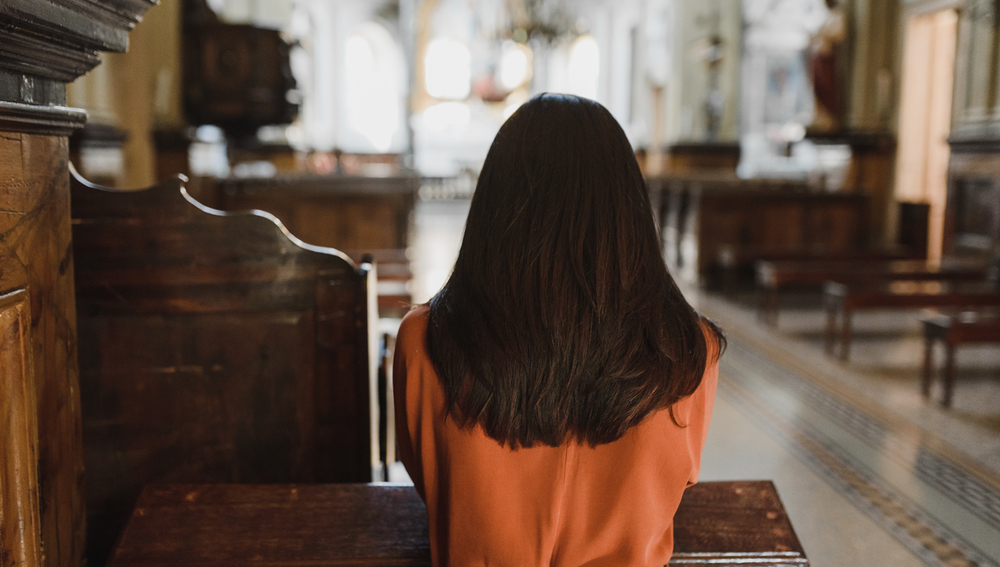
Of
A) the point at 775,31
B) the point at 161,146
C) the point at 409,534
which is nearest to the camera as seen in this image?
the point at 409,534

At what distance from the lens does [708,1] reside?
13.1 m

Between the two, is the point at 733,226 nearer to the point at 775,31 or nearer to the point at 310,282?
the point at 775,31

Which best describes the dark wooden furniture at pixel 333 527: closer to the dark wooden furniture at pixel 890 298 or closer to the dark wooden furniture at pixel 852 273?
the dark wooden furniture at pixel 890 298

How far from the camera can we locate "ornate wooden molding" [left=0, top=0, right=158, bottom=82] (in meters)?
1.20

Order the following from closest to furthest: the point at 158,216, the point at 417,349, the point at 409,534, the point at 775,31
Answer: the point at 417,349, the point at 409,534, the point at 158,216, the point at 775,31

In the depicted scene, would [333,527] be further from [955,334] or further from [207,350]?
[955,334]

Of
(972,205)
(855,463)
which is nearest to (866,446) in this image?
(855,463)

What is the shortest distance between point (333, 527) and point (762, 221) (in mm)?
7754

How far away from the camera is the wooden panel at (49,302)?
51.8 inches

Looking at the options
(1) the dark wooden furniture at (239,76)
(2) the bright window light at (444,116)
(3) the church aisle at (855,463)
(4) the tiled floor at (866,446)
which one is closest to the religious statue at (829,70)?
(4) the tiled floor at (866,446)

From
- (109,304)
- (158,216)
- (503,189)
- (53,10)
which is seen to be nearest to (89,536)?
(109,304)

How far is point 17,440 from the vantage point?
4.34 feet

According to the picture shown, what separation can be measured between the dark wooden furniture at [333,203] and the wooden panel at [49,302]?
246 inches

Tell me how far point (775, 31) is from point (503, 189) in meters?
12.9
